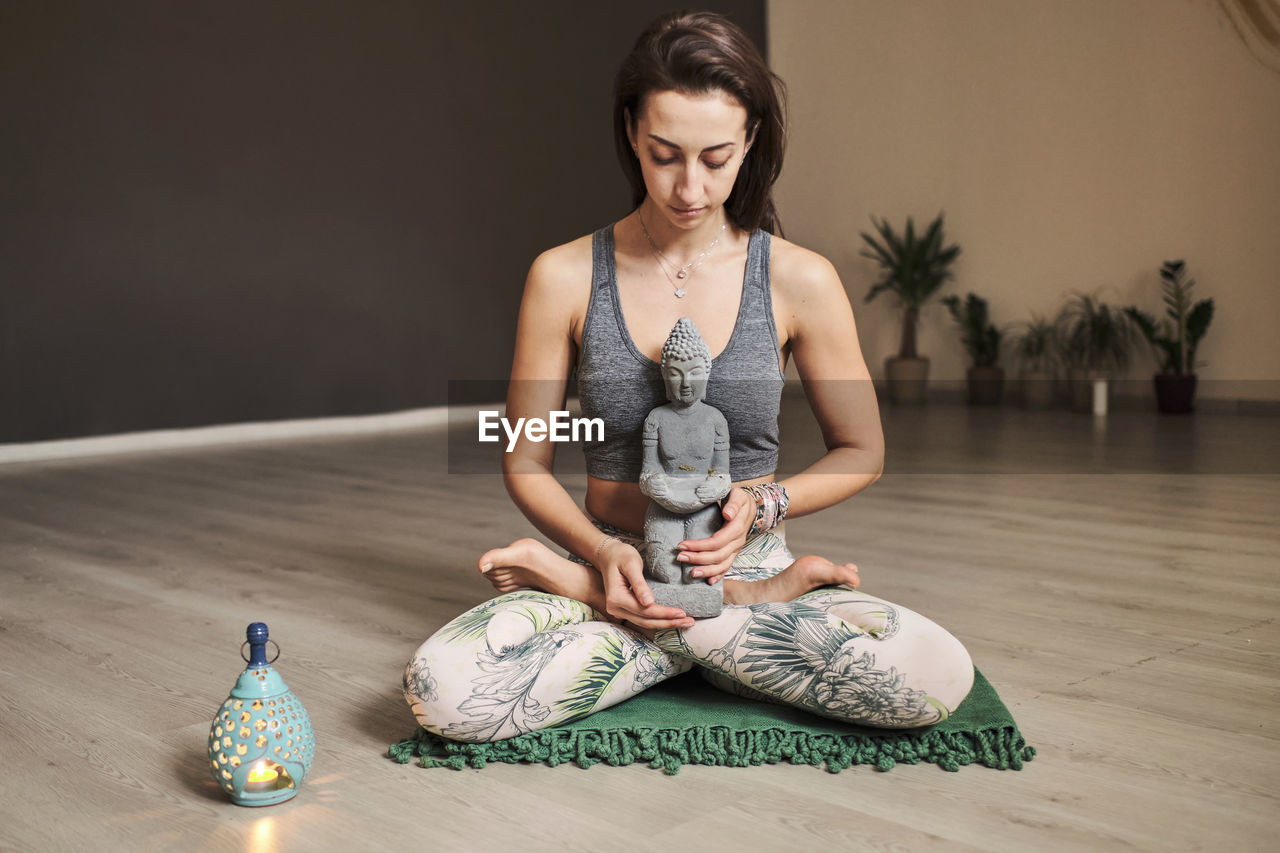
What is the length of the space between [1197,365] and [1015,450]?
7.00 feet

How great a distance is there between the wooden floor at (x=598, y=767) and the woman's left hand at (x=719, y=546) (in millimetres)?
266

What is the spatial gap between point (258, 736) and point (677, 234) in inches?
37.4

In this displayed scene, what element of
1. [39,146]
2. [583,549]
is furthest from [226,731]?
[39,146]

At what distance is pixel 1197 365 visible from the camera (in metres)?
6.38

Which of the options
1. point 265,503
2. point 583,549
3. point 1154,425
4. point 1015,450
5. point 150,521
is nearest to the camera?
point 583,549

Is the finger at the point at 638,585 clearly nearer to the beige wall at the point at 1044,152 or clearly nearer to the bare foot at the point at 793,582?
the bare foot at the point at 793,582

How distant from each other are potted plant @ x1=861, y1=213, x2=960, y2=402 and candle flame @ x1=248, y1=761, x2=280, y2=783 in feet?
20.8

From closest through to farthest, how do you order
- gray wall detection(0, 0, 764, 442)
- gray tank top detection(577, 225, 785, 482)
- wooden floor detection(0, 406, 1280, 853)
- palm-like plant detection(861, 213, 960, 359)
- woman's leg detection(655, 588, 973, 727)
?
1. wooden floor detection(0, 406, 1280, 853)
2. woman's leg detection(655, 588, 973, 727)
3. gray tank top detection(577, 225, 785, 482)
4. gray wall detection(0, 0, 764, 442)
5. palm-like plant detection(861, 213, 960, 359)

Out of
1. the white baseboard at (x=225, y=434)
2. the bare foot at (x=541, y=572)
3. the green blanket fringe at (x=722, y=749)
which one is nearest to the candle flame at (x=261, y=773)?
the green blanket fringe at (x=722, y=749)

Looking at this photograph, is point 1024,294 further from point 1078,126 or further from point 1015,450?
point 1015,450

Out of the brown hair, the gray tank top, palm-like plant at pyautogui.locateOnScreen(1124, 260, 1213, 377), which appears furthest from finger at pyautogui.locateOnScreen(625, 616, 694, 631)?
palm-like plant at pyautogui.locateOnScreen(1124, 260, 1213, 377)

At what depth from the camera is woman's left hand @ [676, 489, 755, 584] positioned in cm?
160

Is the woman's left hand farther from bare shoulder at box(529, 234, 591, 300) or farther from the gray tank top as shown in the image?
bare shoulder at box(529, 234, 591, 300)

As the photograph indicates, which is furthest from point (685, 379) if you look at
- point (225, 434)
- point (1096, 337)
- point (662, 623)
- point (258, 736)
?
point (1096, 337)
